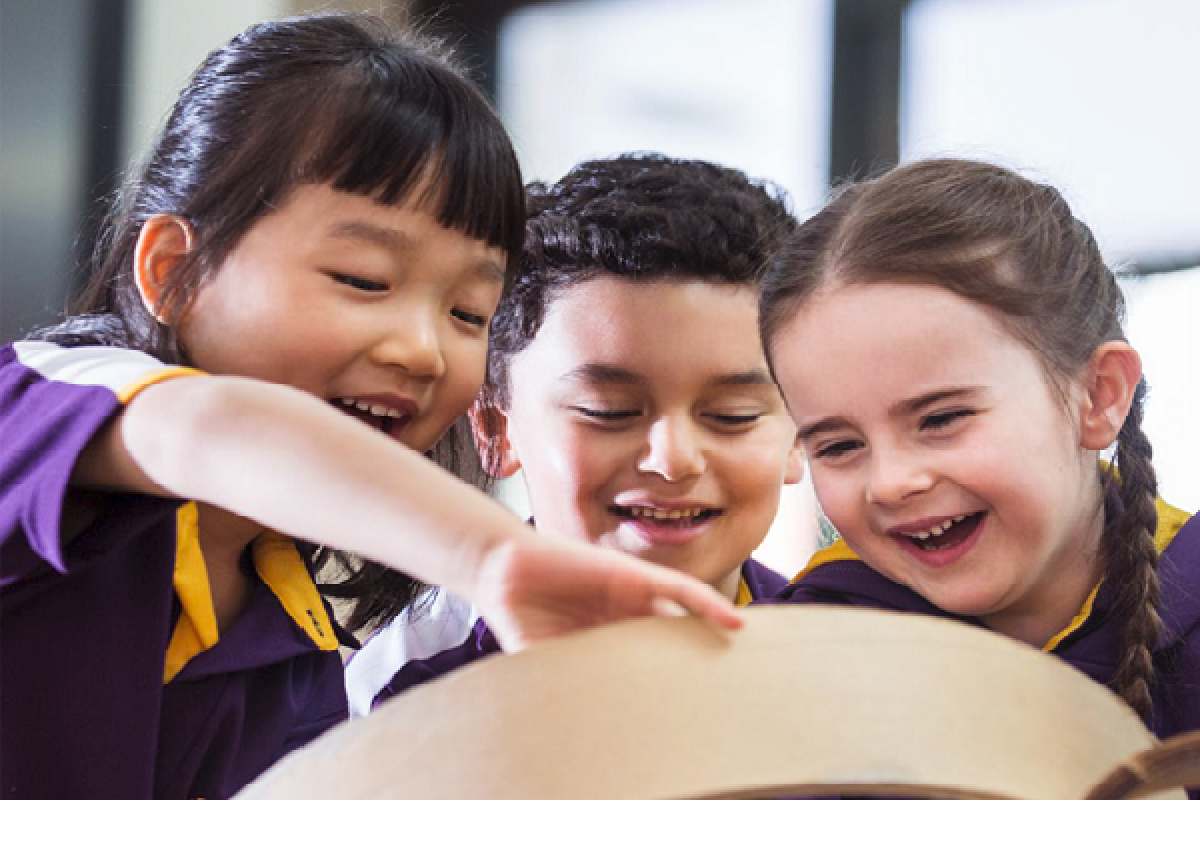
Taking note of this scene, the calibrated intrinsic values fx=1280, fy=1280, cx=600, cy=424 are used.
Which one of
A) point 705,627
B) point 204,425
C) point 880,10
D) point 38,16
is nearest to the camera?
point 705,627

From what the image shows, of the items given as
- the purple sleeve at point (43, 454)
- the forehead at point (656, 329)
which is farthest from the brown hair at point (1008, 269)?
the purple sleeve at point (43, 454)

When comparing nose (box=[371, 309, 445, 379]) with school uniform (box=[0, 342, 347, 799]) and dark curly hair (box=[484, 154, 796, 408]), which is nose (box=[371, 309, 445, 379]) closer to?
school uniform (box=[0, 342, 347, 799])

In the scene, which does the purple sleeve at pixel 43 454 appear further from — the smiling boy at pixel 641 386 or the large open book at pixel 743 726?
the smiling boy at pixel 641 386

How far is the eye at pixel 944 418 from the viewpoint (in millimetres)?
701

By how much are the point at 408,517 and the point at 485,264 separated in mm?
363

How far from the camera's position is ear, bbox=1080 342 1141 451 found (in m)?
0.75

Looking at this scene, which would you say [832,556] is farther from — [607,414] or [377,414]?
[377,414]

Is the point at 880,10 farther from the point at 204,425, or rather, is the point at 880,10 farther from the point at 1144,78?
the point at 204,425

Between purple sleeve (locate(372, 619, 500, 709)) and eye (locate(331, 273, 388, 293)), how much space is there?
36 cm

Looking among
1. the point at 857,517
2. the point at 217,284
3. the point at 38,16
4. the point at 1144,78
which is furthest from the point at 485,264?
the point at 1144,78

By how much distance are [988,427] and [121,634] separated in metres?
0.47

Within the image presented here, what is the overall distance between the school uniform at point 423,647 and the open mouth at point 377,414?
265 millimetres

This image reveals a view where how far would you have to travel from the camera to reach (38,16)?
1106 mm

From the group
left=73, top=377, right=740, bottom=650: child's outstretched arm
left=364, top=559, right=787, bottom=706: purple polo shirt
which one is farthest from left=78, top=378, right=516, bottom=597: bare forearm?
left=364, top=559, right=787, bottom=706: purple polo shirt
